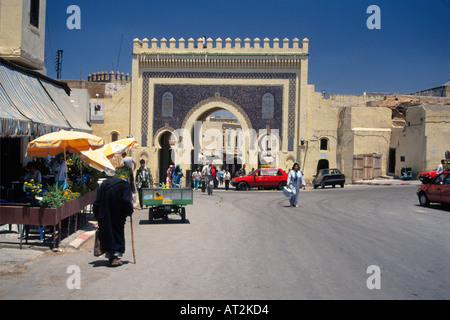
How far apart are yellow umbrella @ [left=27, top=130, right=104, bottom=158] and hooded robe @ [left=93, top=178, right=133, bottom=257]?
3.53m

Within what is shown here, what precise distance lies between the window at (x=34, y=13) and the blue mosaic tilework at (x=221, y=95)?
1705cm

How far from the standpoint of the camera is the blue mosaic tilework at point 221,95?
32.7 m

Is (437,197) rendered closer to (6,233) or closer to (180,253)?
(180,253)

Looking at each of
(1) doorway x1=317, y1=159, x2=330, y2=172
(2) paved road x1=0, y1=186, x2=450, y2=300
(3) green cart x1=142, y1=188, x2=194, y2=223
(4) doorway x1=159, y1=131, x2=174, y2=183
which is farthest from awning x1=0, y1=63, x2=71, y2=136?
(1) doorway x1=317, y1=159, x2=330, y2=172

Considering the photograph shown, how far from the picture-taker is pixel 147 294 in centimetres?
556

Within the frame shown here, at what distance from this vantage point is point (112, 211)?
7250 mm

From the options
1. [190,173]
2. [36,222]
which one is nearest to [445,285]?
[36,222]

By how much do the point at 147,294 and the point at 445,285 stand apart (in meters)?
4.35

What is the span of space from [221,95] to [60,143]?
23.5 meters

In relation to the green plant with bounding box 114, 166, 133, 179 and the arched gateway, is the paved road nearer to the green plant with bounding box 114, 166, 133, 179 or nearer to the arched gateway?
the green plant with bounding box 114, 166, 133, 179

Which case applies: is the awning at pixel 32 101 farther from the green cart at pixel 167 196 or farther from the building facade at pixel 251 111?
the building facade at pixel 251 111

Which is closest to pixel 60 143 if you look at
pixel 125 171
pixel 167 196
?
pixel 167 196
